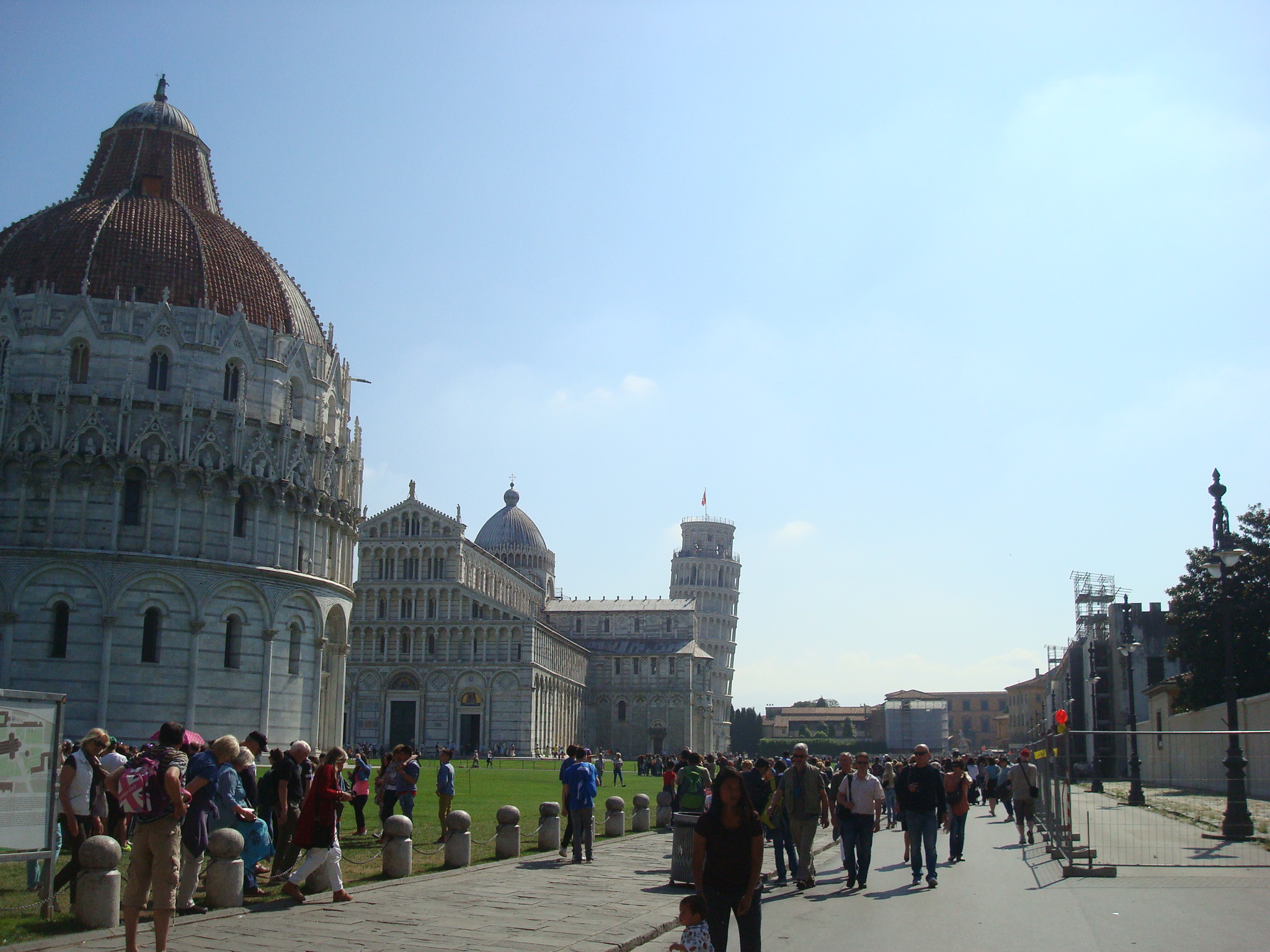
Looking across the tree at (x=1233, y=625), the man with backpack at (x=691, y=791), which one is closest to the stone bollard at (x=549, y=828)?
the man with backpack at (x=691, y=791)

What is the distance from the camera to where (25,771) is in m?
11.5

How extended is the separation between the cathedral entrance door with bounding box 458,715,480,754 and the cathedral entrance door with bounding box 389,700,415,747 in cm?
332

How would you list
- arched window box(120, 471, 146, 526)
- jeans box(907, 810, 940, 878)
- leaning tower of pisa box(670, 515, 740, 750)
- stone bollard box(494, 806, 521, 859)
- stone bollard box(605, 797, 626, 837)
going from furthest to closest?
leaning tower of pisa box(670, 515, 740, 750)
arched window box(120, 471, 146, 526)
stone bollard box(605, 797, 626, 837)
stone bollard box(494, 806, 521, 859)
jeans box(907, 810, 940, 878)

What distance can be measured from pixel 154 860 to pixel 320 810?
2880 mm

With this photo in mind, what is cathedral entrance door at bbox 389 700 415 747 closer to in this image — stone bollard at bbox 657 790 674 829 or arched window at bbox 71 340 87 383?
arched window at bbox 71 340 87 383

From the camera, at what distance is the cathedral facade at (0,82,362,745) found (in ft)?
128

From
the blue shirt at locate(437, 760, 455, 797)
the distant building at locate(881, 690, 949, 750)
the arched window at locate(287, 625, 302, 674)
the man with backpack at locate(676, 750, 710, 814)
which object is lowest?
the distant building at locate(881, 690, 949, 750)

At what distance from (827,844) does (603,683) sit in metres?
85.3

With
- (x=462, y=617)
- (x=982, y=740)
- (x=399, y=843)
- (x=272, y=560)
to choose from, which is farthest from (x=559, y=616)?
(x=399, y=843)

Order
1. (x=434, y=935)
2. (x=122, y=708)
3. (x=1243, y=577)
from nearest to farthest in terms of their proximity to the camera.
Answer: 1. (x=434, y=935)
2. (x=122, y=708)
3. (x=1243, y=577)

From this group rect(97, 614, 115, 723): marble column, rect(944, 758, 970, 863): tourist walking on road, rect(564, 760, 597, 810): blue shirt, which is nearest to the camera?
rect(564, 760, 597, 810): blue shirt

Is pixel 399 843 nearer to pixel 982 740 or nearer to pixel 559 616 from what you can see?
pixel 559 616

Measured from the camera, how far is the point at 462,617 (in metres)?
84.9

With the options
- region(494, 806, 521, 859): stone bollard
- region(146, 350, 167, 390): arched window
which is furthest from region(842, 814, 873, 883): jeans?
region(146, 350, 167, 390): arched window
